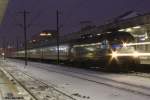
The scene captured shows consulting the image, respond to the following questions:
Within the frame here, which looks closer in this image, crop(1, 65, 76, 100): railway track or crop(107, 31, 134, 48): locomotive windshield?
crop(1, 65, 76, 100): railway track

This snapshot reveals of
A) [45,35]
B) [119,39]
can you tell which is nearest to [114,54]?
[119,39]

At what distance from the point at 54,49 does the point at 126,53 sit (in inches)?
1250

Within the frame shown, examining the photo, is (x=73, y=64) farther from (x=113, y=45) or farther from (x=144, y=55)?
(x=144, y=55)

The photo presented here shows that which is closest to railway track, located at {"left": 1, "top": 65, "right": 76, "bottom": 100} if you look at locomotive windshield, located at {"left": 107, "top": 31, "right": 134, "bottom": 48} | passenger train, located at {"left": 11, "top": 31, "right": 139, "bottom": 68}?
passenger train, located at {"left": 11, "top": 31, "right": 139, "bottom": 68}

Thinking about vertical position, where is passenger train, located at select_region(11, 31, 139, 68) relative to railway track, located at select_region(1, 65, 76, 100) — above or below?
above

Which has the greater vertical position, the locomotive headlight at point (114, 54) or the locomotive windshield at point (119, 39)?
the locomotive windshield at point (119, 39)

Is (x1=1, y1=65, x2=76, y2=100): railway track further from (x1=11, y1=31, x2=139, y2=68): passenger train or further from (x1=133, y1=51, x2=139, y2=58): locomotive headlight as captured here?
(x1=11, y1=31, x2=139, y2=68): passenger train

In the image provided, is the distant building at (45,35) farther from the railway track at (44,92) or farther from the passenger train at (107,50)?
the railway track at (44,92)

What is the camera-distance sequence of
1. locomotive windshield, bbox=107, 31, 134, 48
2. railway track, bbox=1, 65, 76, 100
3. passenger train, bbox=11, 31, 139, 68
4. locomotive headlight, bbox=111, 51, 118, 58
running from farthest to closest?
locomotive windshield, bbox=107, 31, 134, 48
locomotive headlight, bbox=111, 51, 118, 58
passenger train, bbox=11, 31, 139, 68
railway track, bbox=1, 65, 76, 100

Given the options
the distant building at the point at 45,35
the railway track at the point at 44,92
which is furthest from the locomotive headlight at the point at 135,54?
the distant building at the point at 45,35

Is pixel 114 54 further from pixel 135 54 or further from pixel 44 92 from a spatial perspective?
pixel 44 92

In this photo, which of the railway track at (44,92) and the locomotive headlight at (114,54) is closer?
the railway track at (44,92)

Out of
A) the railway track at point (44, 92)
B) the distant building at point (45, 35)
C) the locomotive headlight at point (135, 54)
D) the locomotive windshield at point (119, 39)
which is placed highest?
the distant building at point (45, 35)

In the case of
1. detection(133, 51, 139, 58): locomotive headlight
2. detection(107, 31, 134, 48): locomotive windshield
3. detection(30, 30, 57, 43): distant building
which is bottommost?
detection(133, 51, 139, 58): locomotive headlight
